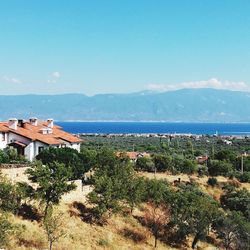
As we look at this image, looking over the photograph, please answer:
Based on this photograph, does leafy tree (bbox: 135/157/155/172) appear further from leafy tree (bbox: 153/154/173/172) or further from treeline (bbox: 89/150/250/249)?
treeline (bbox: 89/150/250/249)

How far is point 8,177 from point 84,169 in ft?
43.8

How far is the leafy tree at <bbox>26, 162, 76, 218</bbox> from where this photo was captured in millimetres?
43312

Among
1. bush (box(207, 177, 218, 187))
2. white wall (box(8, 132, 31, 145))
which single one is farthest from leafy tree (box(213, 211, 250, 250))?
white wall (box(8, 132, 31, 145))

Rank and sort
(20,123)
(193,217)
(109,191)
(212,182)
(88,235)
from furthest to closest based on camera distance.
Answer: (212,182)
(20,123)
(193,217)
(109,191)
(88,235)

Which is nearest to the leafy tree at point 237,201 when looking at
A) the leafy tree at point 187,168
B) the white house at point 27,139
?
the leafy tree at point 187,168

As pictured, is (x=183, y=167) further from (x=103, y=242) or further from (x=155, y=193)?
(x=103, y=242)

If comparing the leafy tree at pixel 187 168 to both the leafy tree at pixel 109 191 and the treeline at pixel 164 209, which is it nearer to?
the treeline at pixel 164 209

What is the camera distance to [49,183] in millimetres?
43625

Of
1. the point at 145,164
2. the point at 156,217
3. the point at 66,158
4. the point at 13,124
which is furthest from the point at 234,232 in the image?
the point at 13,124

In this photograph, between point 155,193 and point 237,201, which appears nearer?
point 155,193

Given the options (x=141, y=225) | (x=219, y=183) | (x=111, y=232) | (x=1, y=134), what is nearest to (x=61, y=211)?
(x=111, y=232)

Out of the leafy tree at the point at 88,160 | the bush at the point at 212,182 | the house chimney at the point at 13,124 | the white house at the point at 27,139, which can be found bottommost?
the bush at the point at 212,182

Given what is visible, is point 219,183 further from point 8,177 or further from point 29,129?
point 8,177

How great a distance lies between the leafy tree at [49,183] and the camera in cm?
4331
